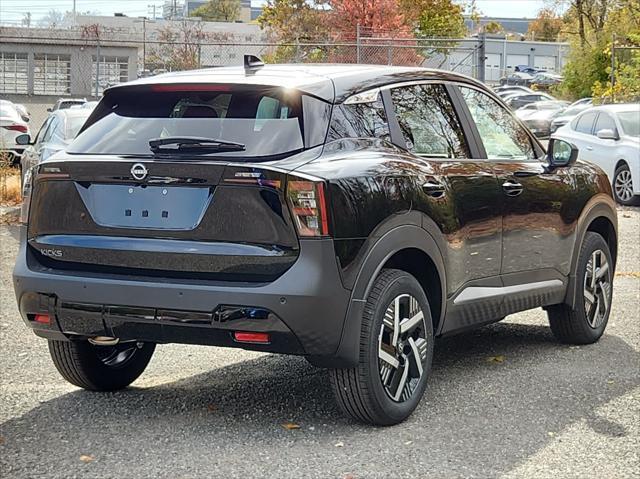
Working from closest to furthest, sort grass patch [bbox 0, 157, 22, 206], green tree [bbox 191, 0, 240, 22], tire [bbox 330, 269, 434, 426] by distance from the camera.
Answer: tire [bbox 330, 269, 434, 426] < grass patch [bbox 0, 157, 22, 206] < green tree [bbox 191, 0, 240, 22]

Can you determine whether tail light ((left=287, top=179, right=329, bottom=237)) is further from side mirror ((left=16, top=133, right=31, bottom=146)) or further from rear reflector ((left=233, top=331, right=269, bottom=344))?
side mirror ((left=16, top=133, right=31, bottom=146))

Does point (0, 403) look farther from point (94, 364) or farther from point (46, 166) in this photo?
point (46, 166)

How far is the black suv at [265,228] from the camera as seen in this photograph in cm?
500

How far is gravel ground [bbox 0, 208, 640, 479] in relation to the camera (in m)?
4.85

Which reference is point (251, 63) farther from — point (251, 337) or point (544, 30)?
point (544, 30)

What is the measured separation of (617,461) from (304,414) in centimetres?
159

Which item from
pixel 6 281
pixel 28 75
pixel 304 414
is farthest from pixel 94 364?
pixel 28 75

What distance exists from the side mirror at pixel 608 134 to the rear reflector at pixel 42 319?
13871 millimetres

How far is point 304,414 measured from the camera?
5742 millimetres

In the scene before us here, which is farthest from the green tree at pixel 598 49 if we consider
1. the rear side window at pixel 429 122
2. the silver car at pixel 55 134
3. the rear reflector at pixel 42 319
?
the rear reflector at pixel 42 319

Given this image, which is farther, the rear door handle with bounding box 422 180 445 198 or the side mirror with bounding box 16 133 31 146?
the side mirror with bounding box 16 133 31 146

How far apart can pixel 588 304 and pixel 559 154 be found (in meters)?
1.10

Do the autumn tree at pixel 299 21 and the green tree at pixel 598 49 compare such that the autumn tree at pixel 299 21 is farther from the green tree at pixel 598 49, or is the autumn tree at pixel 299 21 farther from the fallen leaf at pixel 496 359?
the fallen leaf at pixel 496 359

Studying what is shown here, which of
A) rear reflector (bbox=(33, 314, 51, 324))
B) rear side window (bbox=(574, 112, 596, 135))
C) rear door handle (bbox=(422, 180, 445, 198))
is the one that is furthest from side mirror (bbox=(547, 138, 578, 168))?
rear side window (bbox=(574, 112, 596, 135))
